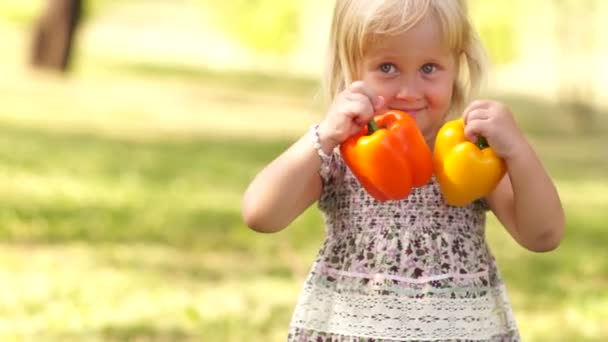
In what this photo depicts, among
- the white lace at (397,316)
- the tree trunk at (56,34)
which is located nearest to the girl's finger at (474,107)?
the white lace at (397,316)

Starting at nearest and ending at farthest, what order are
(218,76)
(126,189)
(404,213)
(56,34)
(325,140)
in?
(325,140), (404,213), (126,189), (56,34), (218,76)

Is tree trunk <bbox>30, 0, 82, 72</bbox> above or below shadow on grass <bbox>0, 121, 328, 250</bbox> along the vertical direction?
above

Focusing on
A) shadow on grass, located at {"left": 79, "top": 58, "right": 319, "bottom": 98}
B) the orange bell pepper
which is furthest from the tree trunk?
the orange bell pepper

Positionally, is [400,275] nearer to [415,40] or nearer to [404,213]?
[404,213]

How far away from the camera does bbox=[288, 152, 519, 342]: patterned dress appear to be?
321 cm

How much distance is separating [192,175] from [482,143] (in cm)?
762

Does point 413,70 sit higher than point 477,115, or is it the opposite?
point 413,70

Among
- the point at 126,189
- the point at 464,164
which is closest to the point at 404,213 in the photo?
the point at 464,164

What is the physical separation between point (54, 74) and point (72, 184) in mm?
11111

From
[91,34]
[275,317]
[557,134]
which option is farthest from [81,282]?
[91,34]

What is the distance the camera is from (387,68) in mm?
3221

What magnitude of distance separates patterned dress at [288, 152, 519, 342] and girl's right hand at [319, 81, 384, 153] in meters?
0.14

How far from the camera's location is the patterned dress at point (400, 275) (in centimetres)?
321

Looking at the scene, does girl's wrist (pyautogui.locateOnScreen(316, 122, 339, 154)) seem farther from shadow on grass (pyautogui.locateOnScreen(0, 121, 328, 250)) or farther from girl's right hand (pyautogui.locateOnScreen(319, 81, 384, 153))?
Answer: shadow on grass (pyautogui.locateOnScreen(0, 121, 328, 250))
